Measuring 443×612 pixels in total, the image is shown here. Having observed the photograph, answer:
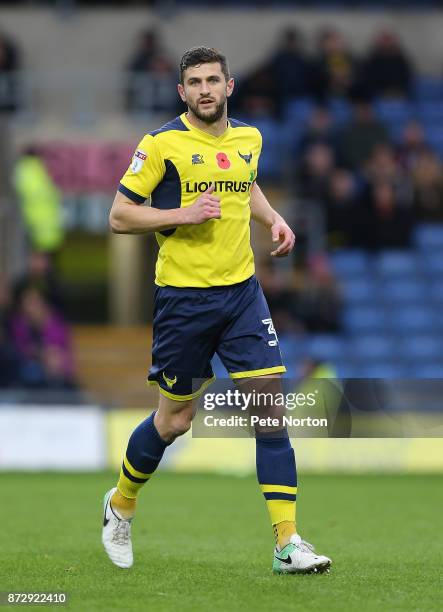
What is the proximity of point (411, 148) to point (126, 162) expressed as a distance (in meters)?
3.67

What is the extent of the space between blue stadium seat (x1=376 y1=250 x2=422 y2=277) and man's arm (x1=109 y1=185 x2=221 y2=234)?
12.3 meters

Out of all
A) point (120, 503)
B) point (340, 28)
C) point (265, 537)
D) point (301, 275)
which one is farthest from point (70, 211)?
point (120, 503)

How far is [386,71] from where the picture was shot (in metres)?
19.7

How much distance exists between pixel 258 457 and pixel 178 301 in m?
0.77

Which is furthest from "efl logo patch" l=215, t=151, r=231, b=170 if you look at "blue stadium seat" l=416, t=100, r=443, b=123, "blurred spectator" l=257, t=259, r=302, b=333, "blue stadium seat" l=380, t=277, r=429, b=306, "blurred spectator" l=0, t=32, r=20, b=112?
"blue stadium seat" l=416, t=100, r=443, b=123

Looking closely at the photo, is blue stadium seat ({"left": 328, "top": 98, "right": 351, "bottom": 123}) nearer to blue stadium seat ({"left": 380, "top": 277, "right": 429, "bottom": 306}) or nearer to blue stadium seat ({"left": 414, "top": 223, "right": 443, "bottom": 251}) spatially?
blue stadium seat ({"left": 414, "top": 223, "right": 443, "bottom": 251})

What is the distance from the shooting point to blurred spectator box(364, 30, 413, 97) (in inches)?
774

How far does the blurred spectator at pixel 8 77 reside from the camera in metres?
19.2

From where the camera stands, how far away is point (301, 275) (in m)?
18.1

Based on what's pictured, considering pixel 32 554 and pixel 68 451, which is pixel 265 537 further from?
pixel 68 451

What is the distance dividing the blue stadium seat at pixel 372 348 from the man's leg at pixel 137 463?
10.8 metres

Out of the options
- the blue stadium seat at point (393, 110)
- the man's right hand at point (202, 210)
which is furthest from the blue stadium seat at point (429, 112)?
the man's right hand at point (202, 210)

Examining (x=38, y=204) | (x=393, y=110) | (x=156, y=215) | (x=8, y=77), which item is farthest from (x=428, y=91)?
(x=156, y=215)

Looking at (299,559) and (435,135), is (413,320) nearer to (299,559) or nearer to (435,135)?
(435,135)
